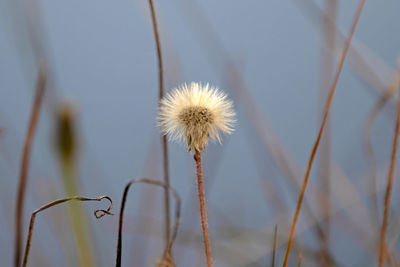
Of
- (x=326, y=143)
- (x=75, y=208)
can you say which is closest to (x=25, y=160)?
(x=75, y=208)

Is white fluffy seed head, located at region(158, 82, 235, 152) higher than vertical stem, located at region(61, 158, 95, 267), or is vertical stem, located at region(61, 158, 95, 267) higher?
white fluffy seed head, located at region(158, 82, 235, 152)

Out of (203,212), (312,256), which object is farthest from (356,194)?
A: (203,212)

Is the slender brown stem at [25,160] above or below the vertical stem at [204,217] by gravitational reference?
above

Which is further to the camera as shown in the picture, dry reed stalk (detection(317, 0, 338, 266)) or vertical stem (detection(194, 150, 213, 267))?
dry reed stalk (detection(317, 0, 338, 266))

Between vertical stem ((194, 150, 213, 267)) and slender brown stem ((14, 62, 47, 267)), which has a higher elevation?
slender brown stem ((14, 62, 47, 267))

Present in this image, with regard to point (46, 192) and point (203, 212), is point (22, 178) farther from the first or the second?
point (46, 192)

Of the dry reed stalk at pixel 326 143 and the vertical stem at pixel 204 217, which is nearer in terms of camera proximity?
the vertical stem at pixel 204 217

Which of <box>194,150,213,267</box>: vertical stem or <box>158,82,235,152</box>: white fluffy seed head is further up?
<box>158,82,235,152</box>: white fluffy seed head
